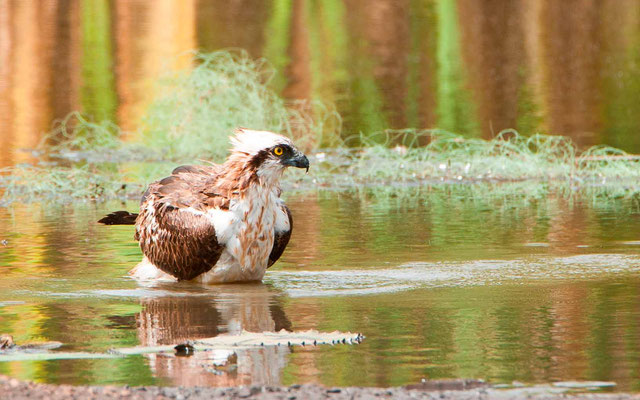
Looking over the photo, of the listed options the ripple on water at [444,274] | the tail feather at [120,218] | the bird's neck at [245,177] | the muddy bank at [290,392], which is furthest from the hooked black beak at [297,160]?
the muddy bank at [290,392]

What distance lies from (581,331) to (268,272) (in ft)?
11.4

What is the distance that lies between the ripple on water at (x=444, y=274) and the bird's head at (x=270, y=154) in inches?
34.7

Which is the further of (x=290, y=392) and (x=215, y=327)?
(x=215, y=327)

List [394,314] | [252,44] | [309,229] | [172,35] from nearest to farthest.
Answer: [394,314], [309,229], [252,44], [172,35]

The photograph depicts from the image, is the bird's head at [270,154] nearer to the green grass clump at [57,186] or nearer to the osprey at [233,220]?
the osprey at [233,220]

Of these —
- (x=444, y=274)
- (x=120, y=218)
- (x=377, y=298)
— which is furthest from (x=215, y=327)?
(x=120, y=218)

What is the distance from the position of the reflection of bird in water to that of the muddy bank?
309 millimetres

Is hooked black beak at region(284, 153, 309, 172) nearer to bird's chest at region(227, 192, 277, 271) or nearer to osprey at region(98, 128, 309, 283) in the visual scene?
osprey at region(98, 128, 309, 283)

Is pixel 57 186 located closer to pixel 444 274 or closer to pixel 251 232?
pixel 251 232

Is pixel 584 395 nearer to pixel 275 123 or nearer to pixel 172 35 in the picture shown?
pixel 275 123

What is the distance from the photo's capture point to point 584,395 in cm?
731

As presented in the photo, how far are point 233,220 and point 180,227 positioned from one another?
410 mm

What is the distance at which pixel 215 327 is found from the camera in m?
9.61

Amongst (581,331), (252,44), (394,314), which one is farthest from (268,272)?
(252,44)
